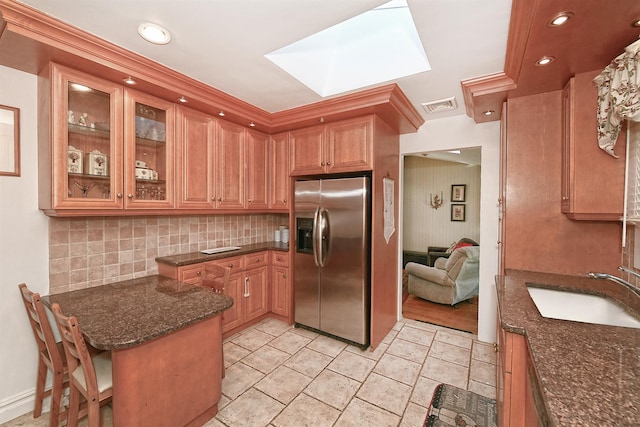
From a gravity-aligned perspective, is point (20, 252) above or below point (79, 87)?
below

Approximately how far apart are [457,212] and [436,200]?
1.70 feet

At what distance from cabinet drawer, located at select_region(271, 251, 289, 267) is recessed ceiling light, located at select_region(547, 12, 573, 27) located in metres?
2.86

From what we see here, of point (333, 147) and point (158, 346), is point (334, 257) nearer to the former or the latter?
point (333, 147)

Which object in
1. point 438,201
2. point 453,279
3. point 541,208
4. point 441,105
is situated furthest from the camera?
point 438,201

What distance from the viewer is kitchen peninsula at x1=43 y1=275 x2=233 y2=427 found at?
1.35 m

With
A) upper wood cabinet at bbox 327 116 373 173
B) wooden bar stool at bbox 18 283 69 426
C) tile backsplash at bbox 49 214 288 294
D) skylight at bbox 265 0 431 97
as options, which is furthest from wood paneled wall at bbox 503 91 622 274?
wooden bar stool at bbox 18 283 69 426

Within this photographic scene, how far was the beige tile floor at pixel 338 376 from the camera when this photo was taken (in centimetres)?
185

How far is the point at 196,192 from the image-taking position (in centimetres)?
260

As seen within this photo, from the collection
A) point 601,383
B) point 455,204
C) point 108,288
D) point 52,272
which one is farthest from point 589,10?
point 455,204

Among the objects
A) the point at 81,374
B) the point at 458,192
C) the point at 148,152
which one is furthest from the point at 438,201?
the point at 81,374

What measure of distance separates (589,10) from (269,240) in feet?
11.7

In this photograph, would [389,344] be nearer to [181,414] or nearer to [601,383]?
[181,414]

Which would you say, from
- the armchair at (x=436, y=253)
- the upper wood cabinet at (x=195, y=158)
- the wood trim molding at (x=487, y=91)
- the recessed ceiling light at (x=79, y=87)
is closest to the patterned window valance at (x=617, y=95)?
the wood trim molding at (x=487, y=91)

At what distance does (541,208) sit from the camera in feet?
6.77
